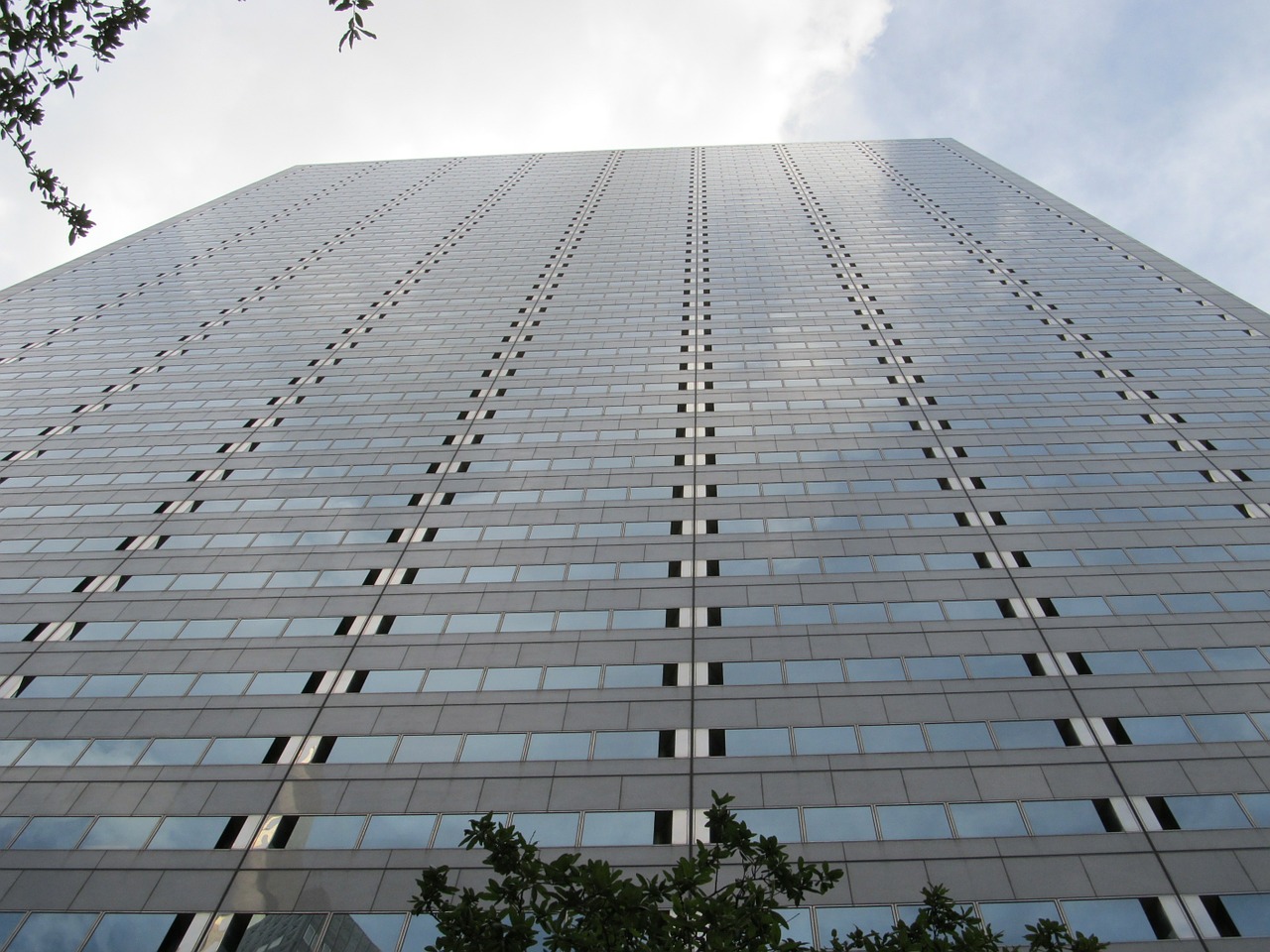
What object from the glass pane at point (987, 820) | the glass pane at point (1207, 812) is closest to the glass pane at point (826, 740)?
the glass pane at point (987, 820)

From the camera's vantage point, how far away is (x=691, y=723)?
23.1 metres

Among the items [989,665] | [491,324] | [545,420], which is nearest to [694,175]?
[491,324]

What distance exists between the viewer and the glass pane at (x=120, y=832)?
812 inches

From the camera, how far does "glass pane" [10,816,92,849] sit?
20.6 m

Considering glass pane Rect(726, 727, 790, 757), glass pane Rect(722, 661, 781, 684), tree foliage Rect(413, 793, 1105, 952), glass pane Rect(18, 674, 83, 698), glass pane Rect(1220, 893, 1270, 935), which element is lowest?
tree foliage Rect(413, 793, 1105, 952)

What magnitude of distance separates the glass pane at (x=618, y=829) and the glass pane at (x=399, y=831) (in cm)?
441

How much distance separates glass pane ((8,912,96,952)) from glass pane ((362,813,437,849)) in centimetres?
683

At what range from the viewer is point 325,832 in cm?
2080

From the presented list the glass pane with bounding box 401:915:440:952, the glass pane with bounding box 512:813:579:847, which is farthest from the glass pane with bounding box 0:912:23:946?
the glass pane with bounding box 512:813:579:847

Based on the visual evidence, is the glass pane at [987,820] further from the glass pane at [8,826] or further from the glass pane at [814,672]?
the glass pane at [8,826]

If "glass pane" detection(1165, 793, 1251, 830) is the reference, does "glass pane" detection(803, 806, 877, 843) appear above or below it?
below

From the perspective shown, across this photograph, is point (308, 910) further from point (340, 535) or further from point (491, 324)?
point (491, 324)

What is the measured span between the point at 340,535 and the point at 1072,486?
31.4 meters

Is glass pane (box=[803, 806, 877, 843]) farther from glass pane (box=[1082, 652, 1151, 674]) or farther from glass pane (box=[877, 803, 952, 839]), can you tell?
glass pane (box=[1082, 652, 1151, 674])
